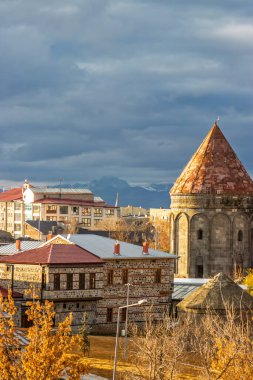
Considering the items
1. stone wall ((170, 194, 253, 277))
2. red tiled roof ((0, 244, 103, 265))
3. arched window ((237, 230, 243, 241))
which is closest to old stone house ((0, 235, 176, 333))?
red tiled roof ((0, 244, 103, 265))

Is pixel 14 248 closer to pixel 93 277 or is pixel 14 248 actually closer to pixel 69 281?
pixel 93 277

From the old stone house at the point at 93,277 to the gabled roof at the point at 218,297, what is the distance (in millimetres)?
7534

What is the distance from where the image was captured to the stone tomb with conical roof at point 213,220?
365 feet

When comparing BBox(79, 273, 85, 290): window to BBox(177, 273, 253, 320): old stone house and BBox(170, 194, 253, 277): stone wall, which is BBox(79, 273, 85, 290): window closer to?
BBox(177, 273, 253, 320): old stone house

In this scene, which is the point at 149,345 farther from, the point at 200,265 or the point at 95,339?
the point at 200,265

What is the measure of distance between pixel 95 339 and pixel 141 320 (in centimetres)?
910

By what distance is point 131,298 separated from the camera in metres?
85.3

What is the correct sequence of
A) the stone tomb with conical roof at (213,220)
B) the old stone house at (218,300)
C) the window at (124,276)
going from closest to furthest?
the old stone house at (218,300)
the window at (124,276)
the stone tomb with conical roof at (213,220)

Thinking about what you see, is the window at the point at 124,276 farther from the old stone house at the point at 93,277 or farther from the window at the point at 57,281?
the window at the point at 57,281

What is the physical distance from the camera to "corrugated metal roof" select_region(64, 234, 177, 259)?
8491 centimetres

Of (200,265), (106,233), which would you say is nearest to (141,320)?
(200,265)

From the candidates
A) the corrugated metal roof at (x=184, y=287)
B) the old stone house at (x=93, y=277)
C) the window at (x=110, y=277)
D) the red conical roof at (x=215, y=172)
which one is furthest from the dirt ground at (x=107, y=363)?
the red conical roof at (x=215, y=172)

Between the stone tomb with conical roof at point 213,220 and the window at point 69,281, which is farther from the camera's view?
the stone tomb with conical roof at point 213,220

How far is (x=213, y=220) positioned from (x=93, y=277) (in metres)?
31.3
